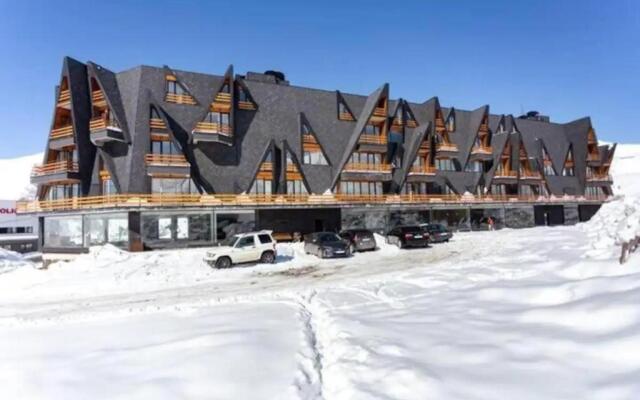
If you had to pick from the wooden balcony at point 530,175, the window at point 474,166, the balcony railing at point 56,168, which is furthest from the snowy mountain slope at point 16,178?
the wooden balcony at point 530,175

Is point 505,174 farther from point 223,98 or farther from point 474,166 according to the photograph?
point 223,98

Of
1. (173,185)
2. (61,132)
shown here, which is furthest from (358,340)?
(61,132)

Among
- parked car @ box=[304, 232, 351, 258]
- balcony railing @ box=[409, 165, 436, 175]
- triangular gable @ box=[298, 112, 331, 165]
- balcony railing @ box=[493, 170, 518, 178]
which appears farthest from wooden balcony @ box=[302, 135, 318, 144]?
balcony railing @ box=[493, 170, 518, 178]

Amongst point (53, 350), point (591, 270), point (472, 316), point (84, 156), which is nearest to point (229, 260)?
point (53, 350)

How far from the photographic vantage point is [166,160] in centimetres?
3225

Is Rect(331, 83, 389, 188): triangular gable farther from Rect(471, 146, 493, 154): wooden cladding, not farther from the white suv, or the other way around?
the white suv

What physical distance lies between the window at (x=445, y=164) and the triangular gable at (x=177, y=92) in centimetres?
3038

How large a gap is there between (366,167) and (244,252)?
2146cm

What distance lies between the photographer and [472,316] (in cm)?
880

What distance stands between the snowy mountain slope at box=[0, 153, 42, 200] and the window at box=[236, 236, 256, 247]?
101267 millimetres

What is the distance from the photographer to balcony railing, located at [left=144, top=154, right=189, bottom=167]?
105 ft

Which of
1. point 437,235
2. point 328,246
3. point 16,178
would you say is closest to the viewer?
point 328,246

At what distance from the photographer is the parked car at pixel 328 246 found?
2591cm

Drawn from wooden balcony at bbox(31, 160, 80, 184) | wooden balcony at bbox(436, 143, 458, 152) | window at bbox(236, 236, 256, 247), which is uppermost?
wooden balcony at bbox(436, 143, 458, 152)
